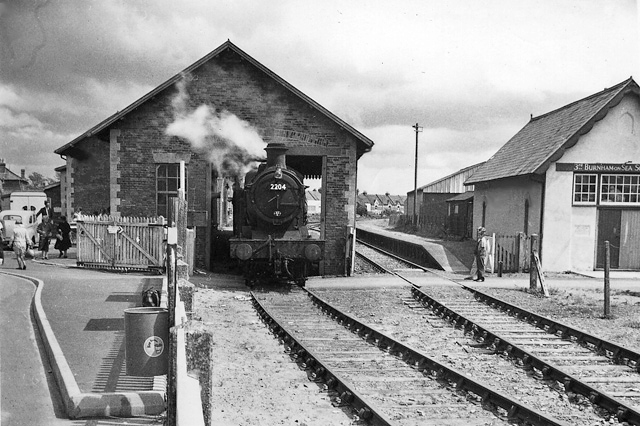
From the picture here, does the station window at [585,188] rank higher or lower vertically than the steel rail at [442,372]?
higher

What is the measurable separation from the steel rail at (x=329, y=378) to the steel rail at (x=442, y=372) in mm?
1296

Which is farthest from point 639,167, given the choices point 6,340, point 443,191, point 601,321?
point 443,191

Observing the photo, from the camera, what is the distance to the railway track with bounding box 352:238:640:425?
6.93m

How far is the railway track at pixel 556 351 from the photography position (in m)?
6.93

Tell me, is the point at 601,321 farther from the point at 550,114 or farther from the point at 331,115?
the point at 550,114

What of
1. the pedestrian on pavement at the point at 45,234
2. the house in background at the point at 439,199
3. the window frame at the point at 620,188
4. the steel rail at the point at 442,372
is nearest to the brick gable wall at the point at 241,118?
the pedestrian on pavement at the point at 45,234

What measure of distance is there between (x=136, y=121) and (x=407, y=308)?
32.3 ft

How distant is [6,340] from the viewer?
7.35m

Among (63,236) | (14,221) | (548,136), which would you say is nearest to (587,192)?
(548,136)

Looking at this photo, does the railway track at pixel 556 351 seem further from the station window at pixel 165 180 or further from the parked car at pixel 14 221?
the parked car at pixel 14 221

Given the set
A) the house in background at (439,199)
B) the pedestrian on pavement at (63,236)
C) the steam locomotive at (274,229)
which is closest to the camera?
the steam locomotive at (274,229)

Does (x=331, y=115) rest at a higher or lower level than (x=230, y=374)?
higher

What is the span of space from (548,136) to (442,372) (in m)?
16.7

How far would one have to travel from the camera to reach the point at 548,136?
21.8 metres
